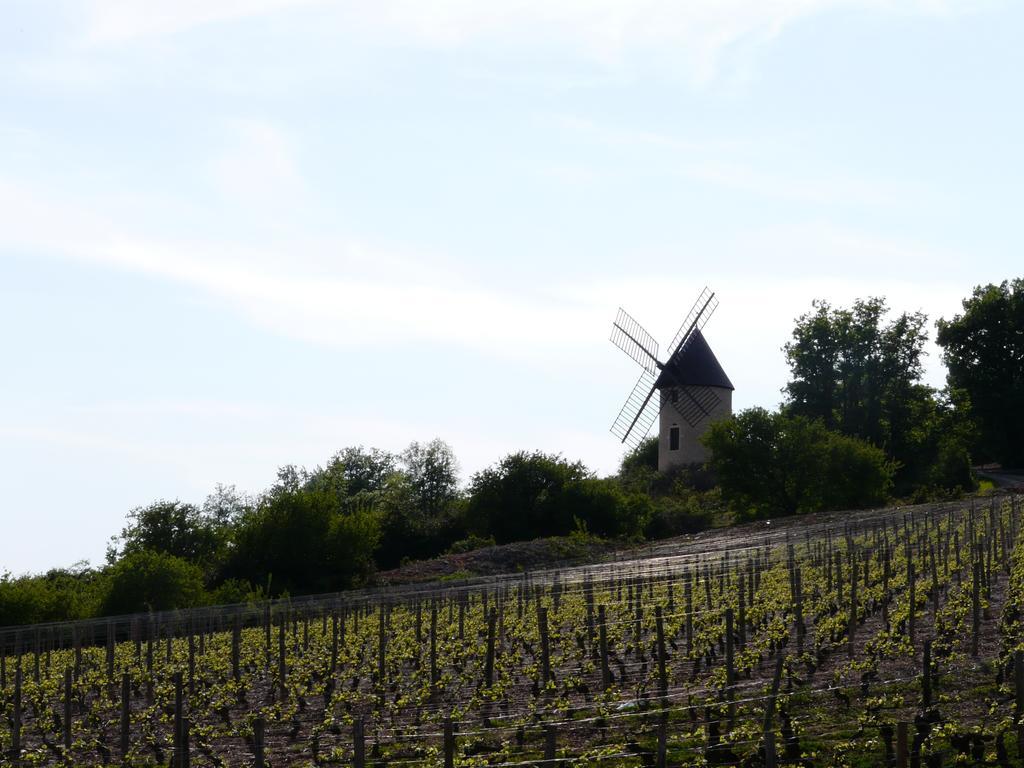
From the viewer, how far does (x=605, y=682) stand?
18.0m

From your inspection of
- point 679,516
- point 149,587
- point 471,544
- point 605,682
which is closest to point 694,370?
point 679,516

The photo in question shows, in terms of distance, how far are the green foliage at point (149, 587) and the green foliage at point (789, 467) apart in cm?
1931

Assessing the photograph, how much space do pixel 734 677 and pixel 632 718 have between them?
1756mm

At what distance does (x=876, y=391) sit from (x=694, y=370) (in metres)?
8.11

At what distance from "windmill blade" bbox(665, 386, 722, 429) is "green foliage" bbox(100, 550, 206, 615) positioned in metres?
25.6

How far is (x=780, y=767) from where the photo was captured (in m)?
13.3

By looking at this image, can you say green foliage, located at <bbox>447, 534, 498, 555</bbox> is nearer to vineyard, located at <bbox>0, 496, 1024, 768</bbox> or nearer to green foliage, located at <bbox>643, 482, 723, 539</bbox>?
green foliage, located at <bbox>643, 482, 723, 539</bbox>

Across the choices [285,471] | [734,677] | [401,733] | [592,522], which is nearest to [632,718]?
[734,677]

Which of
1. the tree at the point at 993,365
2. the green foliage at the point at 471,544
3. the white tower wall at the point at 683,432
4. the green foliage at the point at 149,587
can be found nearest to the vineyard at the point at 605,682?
the green foliage at the point at 149,587

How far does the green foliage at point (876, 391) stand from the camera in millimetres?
56094

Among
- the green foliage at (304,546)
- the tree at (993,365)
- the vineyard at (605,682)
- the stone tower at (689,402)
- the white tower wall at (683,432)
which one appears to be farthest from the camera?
the tree at (993,365)

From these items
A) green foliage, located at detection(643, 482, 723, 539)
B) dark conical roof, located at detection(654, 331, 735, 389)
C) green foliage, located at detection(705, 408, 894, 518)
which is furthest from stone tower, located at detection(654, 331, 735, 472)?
green foliage, located at detection(705, 408, 894, 518)

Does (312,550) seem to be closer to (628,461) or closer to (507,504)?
(507,504)

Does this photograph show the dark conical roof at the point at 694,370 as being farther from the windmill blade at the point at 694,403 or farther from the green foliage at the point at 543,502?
the green foliage at the point at 543,502
